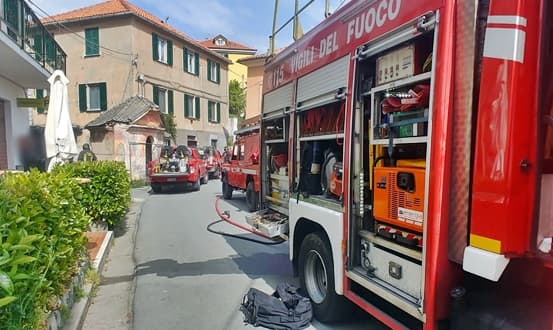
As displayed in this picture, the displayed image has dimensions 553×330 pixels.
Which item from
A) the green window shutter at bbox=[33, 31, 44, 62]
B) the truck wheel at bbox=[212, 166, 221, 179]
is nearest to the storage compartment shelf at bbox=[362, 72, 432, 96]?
the green window shutter at bbox=[33, 31, 44, 62]

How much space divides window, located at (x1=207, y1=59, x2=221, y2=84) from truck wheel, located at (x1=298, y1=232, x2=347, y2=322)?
28.2 meters

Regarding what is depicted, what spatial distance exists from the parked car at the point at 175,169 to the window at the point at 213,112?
12723 mm

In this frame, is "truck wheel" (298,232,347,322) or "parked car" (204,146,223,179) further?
"parked car" (204,146,223,179)

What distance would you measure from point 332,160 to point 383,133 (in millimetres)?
1301

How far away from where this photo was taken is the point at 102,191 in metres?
7.98

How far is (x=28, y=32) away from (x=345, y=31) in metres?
11.7

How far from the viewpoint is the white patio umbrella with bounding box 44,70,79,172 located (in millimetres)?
7973

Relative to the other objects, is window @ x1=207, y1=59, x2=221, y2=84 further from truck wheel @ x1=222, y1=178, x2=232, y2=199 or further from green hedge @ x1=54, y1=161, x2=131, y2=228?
green hedge @ x1=54, y1=161, x2=131, y2=228

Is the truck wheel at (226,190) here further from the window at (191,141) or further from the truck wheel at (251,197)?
the window at (191,141)

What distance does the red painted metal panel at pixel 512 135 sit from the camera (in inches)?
78.1

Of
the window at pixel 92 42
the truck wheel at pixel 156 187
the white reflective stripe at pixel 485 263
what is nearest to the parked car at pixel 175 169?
the truck wheel at pixel 156 187

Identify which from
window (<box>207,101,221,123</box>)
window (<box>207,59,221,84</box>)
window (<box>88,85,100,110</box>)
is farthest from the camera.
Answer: window (<box>207,59,221,84</box>)

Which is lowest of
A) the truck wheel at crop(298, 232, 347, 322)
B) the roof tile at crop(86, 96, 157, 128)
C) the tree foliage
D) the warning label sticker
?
the truck wheel at crop(298, 232, 347, 322)

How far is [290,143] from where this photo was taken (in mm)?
5105
